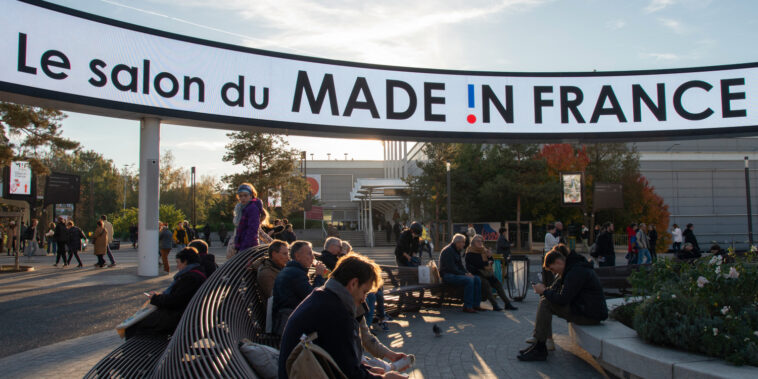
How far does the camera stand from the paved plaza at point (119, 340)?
588cm

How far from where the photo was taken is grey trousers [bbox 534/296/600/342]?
6090 millimetres

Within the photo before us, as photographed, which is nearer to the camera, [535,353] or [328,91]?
[535,353]

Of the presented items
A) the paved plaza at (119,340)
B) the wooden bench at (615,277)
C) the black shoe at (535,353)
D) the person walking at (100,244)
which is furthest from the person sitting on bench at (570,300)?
the person walking at (100,244)

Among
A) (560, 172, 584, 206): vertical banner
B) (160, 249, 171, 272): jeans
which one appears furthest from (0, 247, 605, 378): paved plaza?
(560, 172, 584, 206): vertical banner

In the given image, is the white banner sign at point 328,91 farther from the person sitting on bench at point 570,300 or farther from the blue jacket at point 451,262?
the person sitting on bench at point 570,300

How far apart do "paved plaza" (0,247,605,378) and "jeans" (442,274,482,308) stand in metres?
0.28

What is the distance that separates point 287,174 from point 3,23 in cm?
2906

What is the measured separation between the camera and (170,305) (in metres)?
5.16

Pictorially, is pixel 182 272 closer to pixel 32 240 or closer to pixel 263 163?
pixel 32 240

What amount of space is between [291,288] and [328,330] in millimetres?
2298

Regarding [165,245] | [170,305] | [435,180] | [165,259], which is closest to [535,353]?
[170,305]

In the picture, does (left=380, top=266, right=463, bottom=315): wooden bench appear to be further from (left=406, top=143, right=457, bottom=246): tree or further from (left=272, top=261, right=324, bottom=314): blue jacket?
(left=406, top=143, right=457, bottom=246): tree

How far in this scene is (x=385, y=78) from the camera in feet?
44.2

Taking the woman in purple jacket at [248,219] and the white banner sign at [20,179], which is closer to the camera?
the woman in purple jacket at [248,219]
